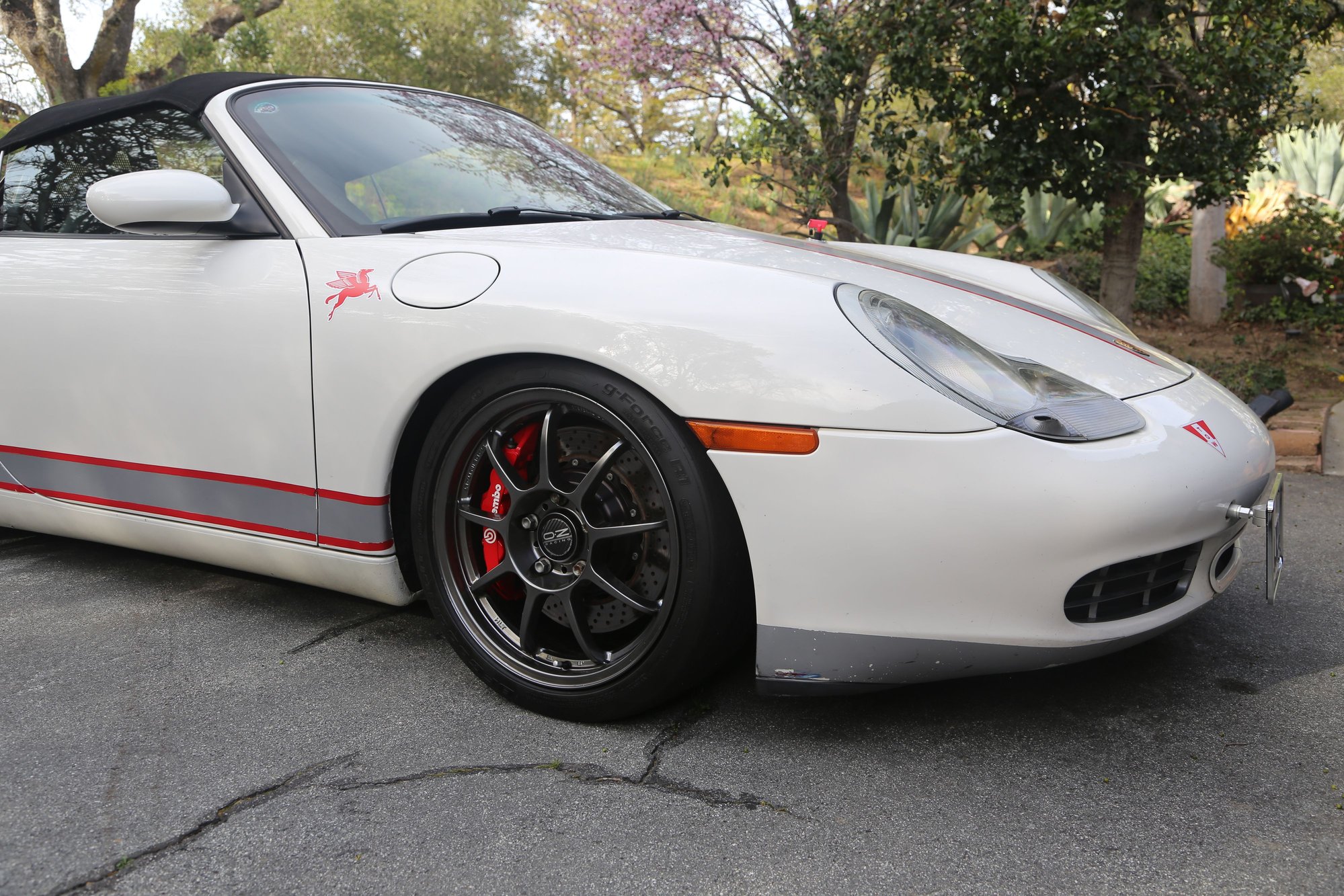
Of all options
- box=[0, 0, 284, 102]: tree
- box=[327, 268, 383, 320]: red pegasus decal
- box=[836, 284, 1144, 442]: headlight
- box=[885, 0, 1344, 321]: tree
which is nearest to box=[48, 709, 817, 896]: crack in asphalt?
box=[836, 284, 1144, 442]: headlight

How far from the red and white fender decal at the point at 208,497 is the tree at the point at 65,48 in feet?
33.7

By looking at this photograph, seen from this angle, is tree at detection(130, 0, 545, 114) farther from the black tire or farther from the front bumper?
the front bumper

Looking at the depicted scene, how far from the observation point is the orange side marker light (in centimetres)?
178

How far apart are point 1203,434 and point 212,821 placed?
74.8 inches

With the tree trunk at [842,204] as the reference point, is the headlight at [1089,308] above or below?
above

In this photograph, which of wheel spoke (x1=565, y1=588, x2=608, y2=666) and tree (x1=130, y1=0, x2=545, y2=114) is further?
tree (x1=130, y1=0, x2=545, y2=114)

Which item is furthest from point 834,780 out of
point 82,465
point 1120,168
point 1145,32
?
point 1120,168

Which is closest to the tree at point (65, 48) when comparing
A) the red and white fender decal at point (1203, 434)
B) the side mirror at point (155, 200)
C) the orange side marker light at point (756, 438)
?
the side mirror at point (155, 200)

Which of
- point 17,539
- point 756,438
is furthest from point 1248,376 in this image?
point 17,539

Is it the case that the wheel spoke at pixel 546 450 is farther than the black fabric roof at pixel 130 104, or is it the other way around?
the black fabric roof at pixel 130 104

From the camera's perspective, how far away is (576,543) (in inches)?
81.6

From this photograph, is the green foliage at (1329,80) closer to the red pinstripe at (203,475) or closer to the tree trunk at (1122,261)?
the tree trunk at (1122,261)

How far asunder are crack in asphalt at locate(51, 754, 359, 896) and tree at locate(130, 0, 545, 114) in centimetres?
2589

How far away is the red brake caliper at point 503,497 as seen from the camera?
2141mm
